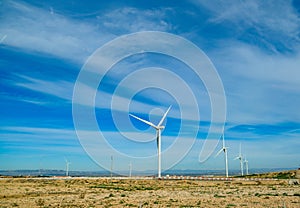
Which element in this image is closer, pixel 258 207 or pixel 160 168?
pixel 258 207

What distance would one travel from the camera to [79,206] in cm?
3550

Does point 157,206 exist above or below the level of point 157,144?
below

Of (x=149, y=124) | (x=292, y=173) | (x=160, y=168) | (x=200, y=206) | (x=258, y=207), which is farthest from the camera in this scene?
(x=292, y=173)

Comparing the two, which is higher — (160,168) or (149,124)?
(149,124)

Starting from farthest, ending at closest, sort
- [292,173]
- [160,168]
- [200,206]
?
[292,173] → [160,168] → [200,206]

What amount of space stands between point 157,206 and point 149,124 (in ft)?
251

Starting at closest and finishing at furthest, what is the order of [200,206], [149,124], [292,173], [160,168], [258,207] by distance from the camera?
[258,207] → [200,206] → [149,124] → [160,168] → [292,173]

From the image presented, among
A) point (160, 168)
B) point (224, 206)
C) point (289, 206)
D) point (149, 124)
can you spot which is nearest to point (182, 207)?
point (224, 206)

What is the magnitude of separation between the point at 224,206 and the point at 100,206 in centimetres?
1383

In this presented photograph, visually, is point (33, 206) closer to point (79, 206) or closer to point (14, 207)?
point (14, 207)

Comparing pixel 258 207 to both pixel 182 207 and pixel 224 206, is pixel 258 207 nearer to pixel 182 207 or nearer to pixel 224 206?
pixel 224 206

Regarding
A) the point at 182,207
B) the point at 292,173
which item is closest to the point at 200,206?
the point at 182,207

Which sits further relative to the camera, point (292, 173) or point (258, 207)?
point (292, 173)

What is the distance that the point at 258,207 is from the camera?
1303 inches
